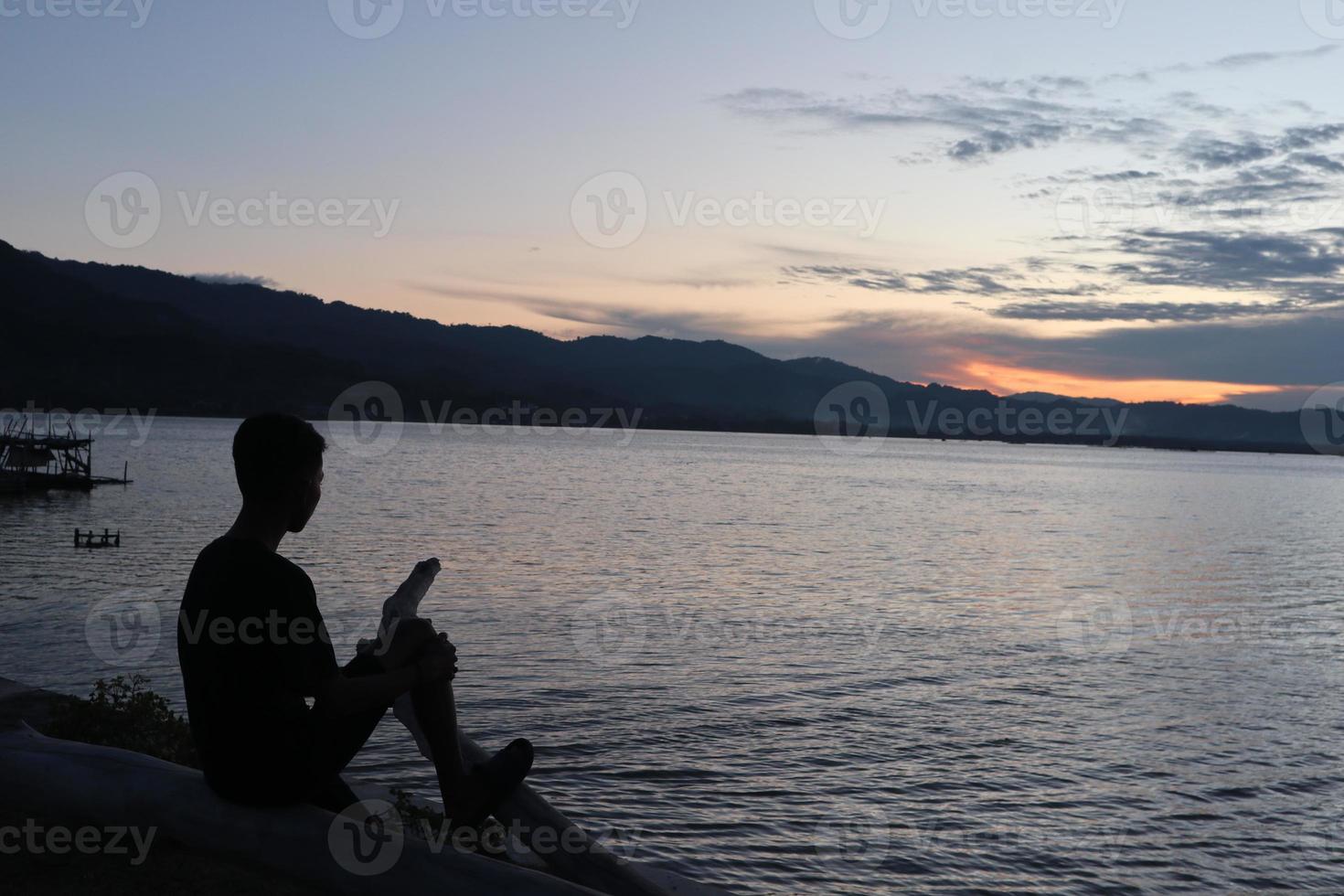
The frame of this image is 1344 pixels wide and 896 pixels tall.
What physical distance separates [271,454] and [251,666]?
917mm

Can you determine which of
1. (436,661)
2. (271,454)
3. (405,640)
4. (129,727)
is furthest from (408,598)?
(129,727)

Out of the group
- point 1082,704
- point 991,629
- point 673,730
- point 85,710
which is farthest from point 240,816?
point 991,629

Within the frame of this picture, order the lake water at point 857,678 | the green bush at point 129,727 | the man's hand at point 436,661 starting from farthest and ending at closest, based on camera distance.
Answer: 1. the lake water at point 857,678
2. the green bush at point 129,727
3. the man's hand at point 436,661

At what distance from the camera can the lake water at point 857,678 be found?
49.1ft

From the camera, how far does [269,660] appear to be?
14.1 ft

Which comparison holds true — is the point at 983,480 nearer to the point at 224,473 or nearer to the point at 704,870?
the point at 224,473

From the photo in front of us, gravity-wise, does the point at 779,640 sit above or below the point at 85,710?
below

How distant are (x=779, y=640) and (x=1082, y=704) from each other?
8.97 meters

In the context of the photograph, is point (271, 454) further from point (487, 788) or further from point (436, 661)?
point (487, 788)

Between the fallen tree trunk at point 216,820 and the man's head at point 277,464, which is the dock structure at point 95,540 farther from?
the man's head at point 277,464

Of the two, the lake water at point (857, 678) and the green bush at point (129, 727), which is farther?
the lake water at point (857, 678)

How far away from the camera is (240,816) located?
4246 mm

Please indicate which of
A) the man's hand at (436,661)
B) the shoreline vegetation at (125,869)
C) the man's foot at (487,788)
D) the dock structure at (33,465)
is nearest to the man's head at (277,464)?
the man's hand at (436,661)

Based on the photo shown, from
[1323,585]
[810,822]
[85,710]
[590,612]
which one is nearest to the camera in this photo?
[85,710]
